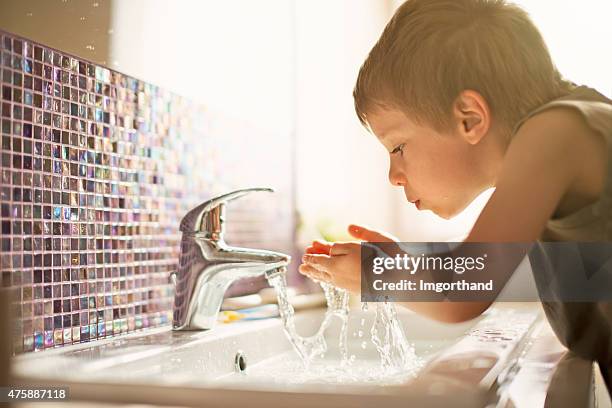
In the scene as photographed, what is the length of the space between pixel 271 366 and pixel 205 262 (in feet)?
0.48

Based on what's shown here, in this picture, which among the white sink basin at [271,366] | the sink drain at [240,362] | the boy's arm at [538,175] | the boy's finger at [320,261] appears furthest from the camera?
the sink drain at [240,362]

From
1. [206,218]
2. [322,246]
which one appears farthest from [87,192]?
[322,246]

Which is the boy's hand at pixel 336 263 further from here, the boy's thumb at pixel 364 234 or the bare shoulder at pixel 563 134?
the bare shoulder at pixel 563 134

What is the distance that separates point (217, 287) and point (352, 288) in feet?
0.82

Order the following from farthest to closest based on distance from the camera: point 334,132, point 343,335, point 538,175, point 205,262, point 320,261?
1. point 334,132
2. point 343,335
3. point 205,262
4. point 320,261
5. point 538,175

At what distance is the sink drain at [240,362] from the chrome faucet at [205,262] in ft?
0.17

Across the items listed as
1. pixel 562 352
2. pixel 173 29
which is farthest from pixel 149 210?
pixel 562 352

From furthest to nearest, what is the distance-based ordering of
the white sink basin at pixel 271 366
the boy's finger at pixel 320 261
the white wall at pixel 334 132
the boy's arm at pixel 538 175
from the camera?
1. the white wall at pixel 334 132
2. the boy's finger at pixel 320 261
3. the boy's arm at pixel 538 175
4. the white sink basin at pixel 271 366

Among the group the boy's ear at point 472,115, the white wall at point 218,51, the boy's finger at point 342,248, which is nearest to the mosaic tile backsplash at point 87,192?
the white wall at point 218,51

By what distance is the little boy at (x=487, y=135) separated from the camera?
21.7 inches

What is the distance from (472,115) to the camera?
2.15 ft

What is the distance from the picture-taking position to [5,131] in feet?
2.14

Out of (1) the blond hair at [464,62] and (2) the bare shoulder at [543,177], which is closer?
(2) the bare shoulder at [543,177]

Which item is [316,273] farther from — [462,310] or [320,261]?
[462,310]
